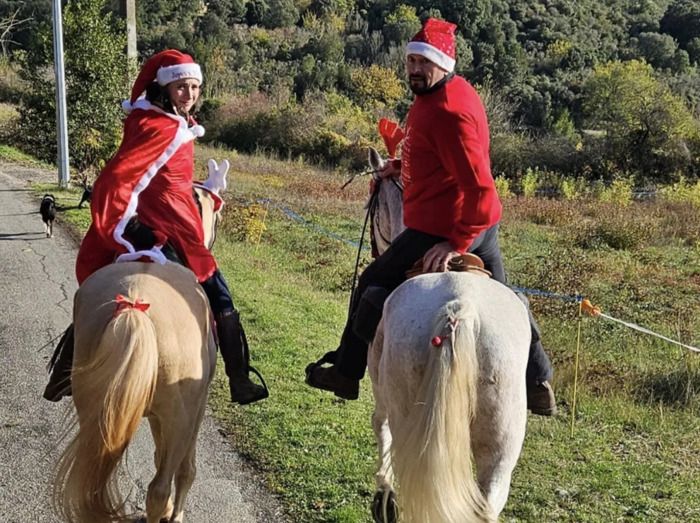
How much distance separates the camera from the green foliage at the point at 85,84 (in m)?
17.3

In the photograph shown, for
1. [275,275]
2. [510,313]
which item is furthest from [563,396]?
[275,275]

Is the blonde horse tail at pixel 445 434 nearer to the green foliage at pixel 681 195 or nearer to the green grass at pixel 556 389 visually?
the green grass at pixel 556 389

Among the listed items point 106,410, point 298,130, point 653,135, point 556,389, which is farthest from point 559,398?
point 298,130

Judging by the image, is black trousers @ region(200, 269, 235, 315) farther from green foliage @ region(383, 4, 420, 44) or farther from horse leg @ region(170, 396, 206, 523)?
green foliage @ region(383, 4, 420, 44)

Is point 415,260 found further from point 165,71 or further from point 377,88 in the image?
point 377,88

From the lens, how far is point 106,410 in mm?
3029

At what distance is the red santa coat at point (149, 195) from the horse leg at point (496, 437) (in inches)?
69.6

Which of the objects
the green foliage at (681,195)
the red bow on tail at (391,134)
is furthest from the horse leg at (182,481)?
the green foliage at (681,195)

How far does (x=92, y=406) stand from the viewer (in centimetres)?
307

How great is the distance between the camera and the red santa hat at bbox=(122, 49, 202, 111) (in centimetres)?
371

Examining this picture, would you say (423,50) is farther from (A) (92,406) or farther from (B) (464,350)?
(A) (92,406)

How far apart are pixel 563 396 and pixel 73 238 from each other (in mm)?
8364

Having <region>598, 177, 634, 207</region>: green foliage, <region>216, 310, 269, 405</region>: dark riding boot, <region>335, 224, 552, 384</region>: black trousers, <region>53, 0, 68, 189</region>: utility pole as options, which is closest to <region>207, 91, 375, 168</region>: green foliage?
<region>598, 177, 634, 207</region>: green foliage

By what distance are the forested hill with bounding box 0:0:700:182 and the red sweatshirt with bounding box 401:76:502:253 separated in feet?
119
